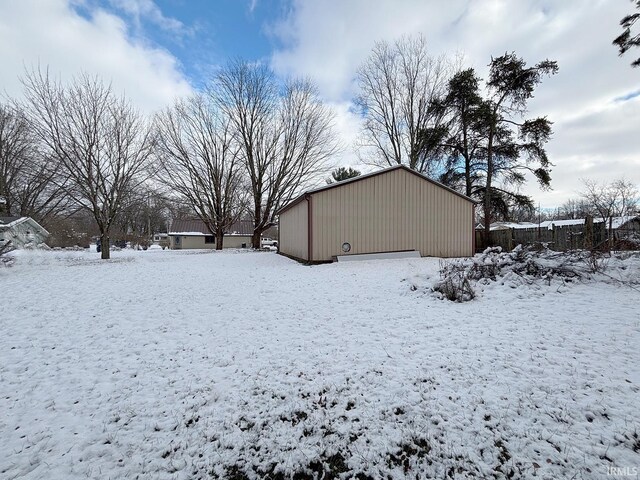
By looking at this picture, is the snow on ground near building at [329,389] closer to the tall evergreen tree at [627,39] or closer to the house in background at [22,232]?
the tall evergreen tree at [627,39]

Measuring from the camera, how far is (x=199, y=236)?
35.6m

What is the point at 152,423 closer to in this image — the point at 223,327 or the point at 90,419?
the point at 90,419

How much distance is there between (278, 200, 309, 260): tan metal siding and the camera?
1172 cm

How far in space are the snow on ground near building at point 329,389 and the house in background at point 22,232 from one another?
20.8 meters

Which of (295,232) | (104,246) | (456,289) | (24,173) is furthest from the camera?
(24,173)

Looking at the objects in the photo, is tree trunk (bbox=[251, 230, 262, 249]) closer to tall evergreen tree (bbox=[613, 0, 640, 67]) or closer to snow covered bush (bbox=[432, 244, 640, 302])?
snow covered bush (bbox=[432, 244, 640, 302])

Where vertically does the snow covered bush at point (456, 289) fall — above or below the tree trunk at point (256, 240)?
below

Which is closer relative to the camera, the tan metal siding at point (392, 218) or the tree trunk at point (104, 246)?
the tan metal siding at point (392, 218)

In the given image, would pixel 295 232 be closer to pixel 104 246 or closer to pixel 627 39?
pixel 104 246

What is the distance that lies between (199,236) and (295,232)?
26.1m

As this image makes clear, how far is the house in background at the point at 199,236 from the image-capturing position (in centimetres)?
3562

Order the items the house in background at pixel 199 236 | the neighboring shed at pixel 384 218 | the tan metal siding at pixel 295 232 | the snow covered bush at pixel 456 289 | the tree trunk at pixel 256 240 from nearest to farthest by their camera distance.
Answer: the snow covered bush at pixel 456 289, the neighboring shed at pixel 384 218, the tan metal siding at pixel 295 232, the tree trunk at pixel 256 240, the house in background at pixel 199 236

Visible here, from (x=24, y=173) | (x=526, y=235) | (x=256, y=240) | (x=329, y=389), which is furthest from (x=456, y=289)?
(x=24, y=173)

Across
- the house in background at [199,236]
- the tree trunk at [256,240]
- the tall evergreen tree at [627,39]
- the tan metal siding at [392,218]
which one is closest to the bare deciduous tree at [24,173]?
the tree trunk at [256,240]
